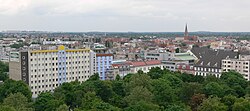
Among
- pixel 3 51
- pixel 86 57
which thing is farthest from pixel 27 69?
pixel 3 51

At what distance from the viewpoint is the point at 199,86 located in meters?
54.8

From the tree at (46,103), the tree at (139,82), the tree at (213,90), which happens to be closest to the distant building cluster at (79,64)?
the tree at (139,82)

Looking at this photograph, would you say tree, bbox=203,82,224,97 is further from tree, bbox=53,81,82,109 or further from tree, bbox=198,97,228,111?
tree, bbox=53,81,82,109

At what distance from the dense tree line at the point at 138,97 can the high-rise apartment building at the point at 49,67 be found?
15.6 m

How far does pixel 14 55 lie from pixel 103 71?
2012 centimetres

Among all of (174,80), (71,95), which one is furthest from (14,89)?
(174,80)

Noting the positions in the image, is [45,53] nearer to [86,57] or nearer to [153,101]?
[86,57]

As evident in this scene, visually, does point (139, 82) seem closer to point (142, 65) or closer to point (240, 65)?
point (240, 65)

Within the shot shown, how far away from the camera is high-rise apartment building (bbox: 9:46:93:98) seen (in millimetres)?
76750

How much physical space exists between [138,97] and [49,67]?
114 ft

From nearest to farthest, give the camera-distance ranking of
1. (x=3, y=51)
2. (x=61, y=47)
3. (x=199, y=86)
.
→ (x=199, y=86) < (x=61, y=47) < (x=3, y=51)

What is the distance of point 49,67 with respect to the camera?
79625mm

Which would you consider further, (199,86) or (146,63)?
(146,63)

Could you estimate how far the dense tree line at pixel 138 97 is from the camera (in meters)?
44.2
